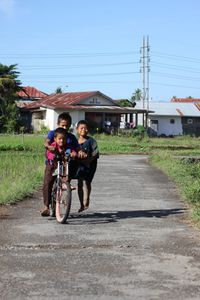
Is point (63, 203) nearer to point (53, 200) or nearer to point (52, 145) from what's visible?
point (53, 200)

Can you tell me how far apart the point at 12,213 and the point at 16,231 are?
1666 mm

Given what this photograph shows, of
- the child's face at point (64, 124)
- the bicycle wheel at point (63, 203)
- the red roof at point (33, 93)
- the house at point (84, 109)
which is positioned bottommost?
the bicycle wheel at point (63, 203)

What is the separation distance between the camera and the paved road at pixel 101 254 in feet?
16.4

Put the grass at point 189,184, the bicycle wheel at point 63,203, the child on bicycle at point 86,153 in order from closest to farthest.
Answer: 1. the bicycle wheel at point 63,203
2. the child on bicycle at point 86,153
3. the grass at point 189,184

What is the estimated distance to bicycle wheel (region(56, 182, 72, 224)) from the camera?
8.16m

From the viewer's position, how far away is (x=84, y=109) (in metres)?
55.5

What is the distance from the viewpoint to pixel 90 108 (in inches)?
2197

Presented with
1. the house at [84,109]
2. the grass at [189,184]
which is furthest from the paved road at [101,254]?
the house at [84,109]

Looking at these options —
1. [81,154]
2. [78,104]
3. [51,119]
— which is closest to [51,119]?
[51,119]

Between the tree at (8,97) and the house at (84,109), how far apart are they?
3342 millimetres

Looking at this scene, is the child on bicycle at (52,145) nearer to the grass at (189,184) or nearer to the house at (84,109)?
the grass at (189,184)

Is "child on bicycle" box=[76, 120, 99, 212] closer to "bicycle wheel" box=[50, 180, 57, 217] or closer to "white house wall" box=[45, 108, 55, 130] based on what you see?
"bicycle wheel" box=[50, 180, 57, 217]

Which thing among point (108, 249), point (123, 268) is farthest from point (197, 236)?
point (123, 268)

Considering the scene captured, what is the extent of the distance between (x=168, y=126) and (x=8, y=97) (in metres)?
19.0
